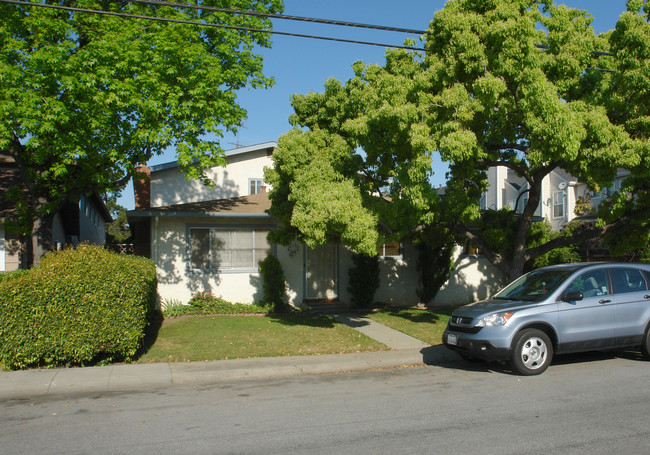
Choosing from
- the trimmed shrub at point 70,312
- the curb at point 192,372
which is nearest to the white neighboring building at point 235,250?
the trimmed shrub at point 70,312

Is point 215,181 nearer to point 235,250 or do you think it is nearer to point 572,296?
point 235,250

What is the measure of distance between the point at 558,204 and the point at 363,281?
57.6ft

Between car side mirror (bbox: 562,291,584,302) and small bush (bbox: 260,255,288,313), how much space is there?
27.4 ft

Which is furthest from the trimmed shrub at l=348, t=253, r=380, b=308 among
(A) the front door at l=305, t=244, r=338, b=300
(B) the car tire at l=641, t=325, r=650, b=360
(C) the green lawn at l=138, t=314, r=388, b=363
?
(B) the car tire at l=641, t=325, r=650, b=360

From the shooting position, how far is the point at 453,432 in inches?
215

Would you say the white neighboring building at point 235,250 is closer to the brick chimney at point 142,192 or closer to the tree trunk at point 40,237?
the brick chimney at point 142,192

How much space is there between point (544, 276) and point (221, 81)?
27.6 feet

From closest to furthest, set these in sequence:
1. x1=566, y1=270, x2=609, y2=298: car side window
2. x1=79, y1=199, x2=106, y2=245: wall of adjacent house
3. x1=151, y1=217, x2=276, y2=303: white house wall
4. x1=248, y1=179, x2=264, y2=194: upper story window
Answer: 1. x1=566, y1=270, x2=609, y2=298: car side window
2. x1=151, y1=217, x2=276, y2=303: white house wall
3. x1=248, y1=179, x2=264, y2=194: upper story window
4. x1=79, y1=199, x2=106, y2=245: wall of adjacent house

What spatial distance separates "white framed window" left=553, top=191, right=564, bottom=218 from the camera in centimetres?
2772

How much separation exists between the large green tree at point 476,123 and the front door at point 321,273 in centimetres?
385

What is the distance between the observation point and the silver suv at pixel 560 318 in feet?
26.2

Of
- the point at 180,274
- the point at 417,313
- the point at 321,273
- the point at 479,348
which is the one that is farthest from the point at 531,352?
the point at 180,274

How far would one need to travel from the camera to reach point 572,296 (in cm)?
817

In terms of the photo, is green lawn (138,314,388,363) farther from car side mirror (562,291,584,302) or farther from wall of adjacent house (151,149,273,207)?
wall of adjacent house (151,149,273,207)
